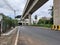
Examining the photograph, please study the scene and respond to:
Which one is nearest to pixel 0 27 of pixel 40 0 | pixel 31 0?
pixel 40 0

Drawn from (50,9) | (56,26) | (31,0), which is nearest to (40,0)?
(31,0)

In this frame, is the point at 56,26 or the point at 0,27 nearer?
the point at 0,27

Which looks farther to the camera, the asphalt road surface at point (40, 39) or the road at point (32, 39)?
the road at point (32, 39)

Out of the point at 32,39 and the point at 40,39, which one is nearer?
the point at 40,39

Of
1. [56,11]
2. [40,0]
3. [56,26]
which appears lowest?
[56,26]

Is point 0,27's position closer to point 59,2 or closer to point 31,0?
point 59,2

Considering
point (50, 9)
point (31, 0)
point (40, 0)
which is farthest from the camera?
point (50, 9)

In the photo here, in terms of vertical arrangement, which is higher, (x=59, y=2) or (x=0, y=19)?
(x=59, y=2)

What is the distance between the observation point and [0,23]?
4012 cm

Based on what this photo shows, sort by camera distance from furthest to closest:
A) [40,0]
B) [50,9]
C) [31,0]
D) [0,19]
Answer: [50,9] < [31,0] < [40,0] < [0,19]

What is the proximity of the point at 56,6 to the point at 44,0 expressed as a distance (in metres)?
13.5

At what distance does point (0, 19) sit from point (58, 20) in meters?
13.5

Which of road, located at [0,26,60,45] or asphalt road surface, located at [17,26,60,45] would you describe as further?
road, located at [0,26,60,45]

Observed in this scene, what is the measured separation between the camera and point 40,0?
59.4 metres
